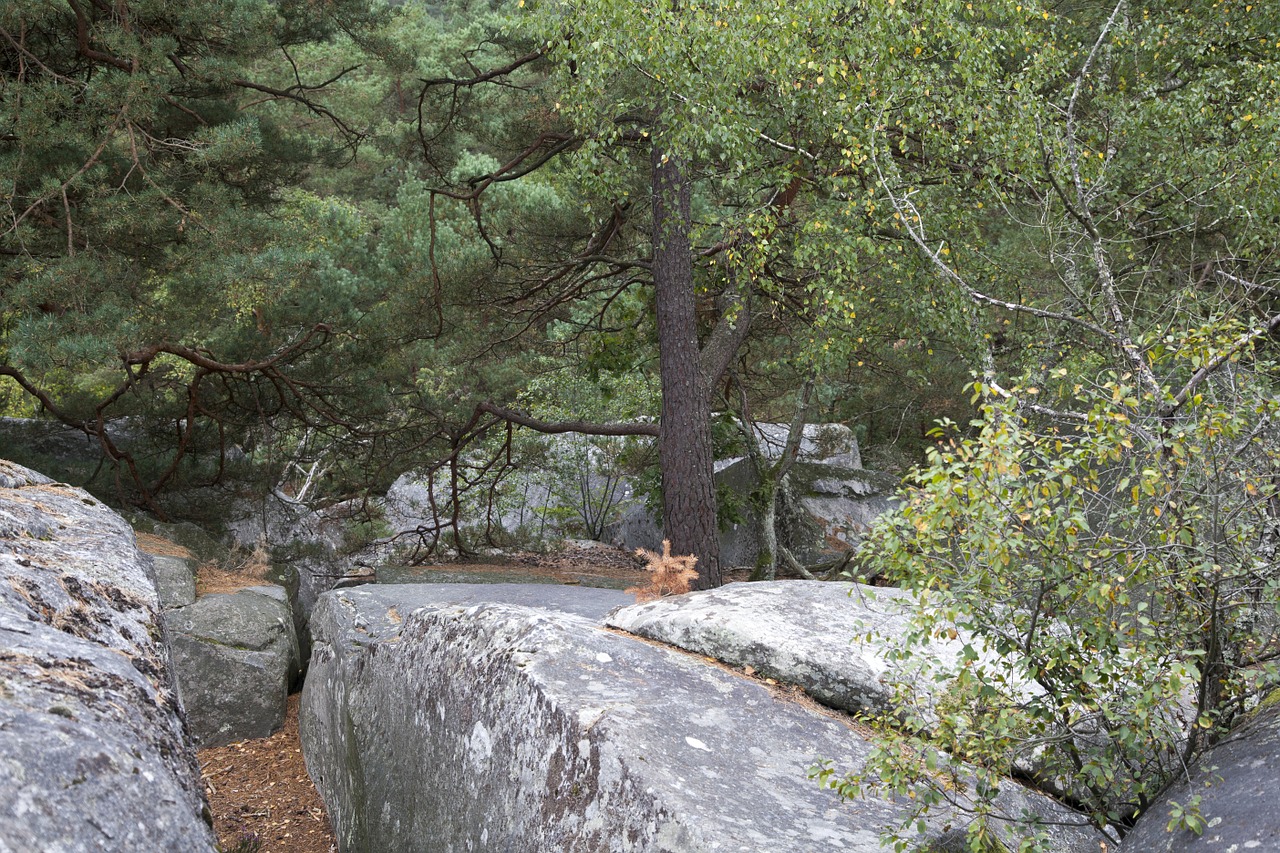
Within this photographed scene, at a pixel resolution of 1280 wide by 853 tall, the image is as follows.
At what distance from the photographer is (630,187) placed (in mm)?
9727

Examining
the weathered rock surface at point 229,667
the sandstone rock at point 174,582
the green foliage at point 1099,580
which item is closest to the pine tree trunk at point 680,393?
the weathered rock surface at point 229,667

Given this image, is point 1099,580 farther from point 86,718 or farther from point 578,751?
point 86,718

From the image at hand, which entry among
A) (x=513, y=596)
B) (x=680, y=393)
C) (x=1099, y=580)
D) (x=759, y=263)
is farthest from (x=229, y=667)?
(x=1099, y=580)

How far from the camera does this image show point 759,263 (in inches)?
307

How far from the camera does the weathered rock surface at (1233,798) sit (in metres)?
2.35

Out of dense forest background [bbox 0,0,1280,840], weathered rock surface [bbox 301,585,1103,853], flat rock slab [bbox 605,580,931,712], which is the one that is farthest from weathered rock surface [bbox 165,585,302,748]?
flat rock slab [bbox 605,580,931,712]

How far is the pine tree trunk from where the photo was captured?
27.7 ft

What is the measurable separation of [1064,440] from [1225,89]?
792 cm

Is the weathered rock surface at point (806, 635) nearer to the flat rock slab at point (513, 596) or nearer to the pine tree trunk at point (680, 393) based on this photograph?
the flat rock slab at point (513, 596)

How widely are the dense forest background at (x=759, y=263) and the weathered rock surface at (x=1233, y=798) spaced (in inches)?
3.7

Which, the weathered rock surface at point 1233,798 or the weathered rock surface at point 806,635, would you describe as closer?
the weathered rock surface at point 1233,798

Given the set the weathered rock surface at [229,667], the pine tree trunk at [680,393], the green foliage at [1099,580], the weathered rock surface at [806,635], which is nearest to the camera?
the green foliage at [1099,580]

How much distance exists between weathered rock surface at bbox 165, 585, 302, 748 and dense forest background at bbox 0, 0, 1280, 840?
2.10m

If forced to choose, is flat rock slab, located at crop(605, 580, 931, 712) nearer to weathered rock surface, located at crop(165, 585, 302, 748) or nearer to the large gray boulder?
the large gray boulder
